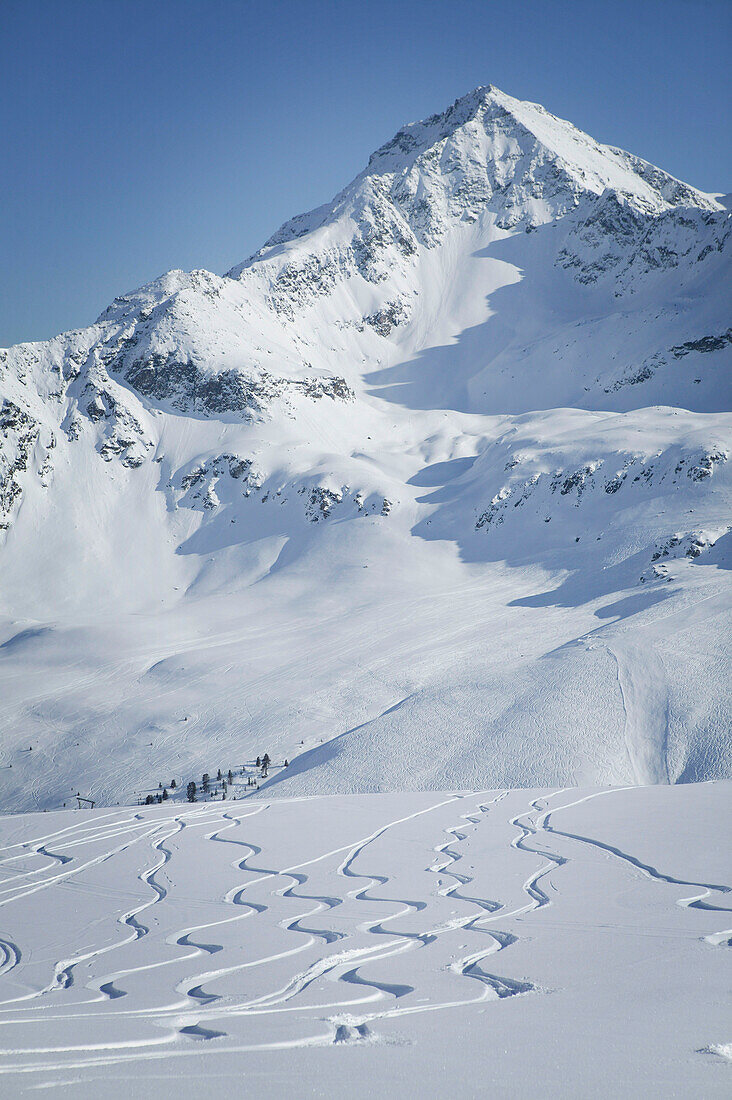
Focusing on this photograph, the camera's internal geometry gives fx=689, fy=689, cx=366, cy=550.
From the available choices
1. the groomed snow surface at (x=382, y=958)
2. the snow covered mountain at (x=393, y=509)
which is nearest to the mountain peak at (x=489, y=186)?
the snow covered mountain at (x=393, y=509)

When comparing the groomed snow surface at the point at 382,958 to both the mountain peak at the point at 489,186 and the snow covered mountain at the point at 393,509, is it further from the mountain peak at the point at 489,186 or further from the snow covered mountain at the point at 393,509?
the mountain peak at the point at 489,186

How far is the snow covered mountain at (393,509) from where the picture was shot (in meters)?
38.3

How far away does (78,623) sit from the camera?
71000 millimetres

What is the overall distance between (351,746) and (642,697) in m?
15.3

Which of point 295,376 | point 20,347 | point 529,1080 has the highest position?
point 20,347

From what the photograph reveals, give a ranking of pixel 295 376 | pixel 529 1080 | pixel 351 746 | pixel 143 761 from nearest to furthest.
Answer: pixel 529 1080 → pixel 351 746 → pixel 143 761 → pixel 295 376

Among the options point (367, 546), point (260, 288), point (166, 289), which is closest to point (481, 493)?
point (367, 546)

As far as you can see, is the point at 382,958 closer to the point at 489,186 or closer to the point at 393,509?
the point at 393,509

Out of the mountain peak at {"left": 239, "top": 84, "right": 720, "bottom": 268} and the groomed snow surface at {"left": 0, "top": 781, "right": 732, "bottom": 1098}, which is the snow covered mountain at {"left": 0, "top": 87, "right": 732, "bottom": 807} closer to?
the mountain peak at {"left": 239, "top": 84, "right": 720, "bottom": 268}

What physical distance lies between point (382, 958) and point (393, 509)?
77.0 meters

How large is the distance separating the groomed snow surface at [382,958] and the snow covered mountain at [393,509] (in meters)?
18.3

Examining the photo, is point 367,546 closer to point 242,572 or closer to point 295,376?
point 242,572

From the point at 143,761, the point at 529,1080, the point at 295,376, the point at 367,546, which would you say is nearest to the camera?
the point at 529,1080

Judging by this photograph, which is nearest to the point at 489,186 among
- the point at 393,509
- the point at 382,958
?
the point at 393,509
